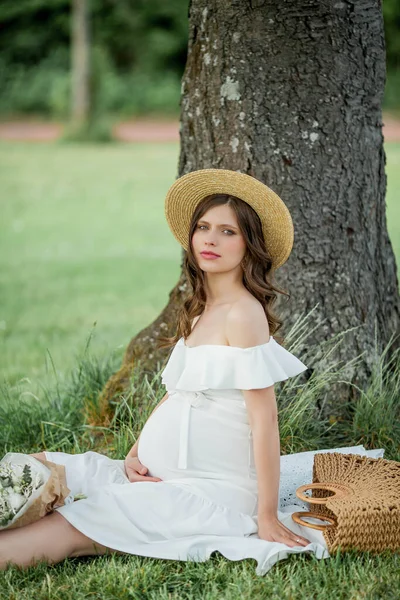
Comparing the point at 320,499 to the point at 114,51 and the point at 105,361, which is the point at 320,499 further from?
the point at 114,51

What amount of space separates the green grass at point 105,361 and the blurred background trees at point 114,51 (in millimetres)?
8929

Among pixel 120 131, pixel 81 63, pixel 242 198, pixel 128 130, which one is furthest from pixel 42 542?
pixel 128 130

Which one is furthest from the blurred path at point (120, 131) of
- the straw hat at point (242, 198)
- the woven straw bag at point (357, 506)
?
the woven straw bag at point (357, 506)

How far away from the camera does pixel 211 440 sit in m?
2.92

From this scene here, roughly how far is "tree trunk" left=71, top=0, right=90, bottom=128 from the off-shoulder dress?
71.3ft

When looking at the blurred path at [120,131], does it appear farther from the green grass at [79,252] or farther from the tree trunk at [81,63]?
the green grass at [79,252]

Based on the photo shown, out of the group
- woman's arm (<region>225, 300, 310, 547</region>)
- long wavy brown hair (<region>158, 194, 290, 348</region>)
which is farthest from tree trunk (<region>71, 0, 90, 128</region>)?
woman's arm (<region>225, 300, 310, 547</region>)

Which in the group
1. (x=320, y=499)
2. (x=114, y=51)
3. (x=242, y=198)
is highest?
(x=114, y=51)

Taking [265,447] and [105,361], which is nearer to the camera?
[265,447]

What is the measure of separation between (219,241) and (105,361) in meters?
1.91

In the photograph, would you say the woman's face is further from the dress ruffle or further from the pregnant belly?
the pregnant belly

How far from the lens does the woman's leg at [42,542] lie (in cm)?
277

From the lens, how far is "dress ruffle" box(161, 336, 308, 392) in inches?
111

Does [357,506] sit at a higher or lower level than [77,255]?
lower
